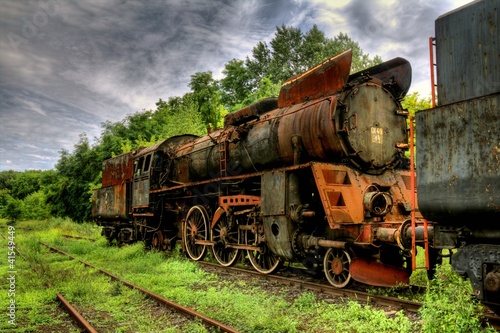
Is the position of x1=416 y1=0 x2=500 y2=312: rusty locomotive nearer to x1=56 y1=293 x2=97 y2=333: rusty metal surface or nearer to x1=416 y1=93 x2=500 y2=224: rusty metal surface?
x1=416 y1=93 x2=500 y2=224: rusty metal surface

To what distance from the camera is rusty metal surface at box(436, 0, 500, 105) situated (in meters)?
3.79

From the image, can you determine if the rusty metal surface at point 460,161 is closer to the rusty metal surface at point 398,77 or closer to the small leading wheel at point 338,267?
the small leading wheel at point 338,267

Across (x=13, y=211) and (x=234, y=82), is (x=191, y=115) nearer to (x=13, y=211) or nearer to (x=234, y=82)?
(x=234, y=82)

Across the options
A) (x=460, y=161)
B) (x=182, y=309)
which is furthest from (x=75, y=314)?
(x=460, y=161)

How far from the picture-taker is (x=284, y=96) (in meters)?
9.07

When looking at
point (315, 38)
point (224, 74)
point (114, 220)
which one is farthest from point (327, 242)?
point (315, 38)

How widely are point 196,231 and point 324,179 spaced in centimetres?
566

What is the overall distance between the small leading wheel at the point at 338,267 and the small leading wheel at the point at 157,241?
756cm

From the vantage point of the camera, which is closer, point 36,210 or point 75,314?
point 75,314

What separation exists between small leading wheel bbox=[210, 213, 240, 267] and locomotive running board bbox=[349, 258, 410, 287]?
3.83 meters

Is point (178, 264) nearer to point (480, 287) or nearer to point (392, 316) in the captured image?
point (392, 316)

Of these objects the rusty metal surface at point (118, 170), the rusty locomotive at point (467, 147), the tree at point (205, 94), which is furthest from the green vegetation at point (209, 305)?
the tree at point (205, 94)

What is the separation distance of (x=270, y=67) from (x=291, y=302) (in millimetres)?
36347

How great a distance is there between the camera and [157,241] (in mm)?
13727
